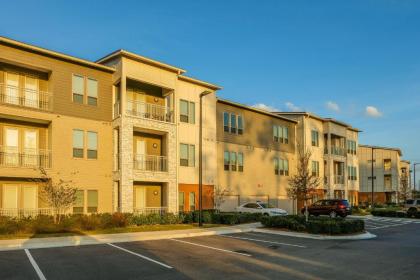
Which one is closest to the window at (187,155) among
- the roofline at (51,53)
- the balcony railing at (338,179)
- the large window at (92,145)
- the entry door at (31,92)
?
the large window at (92,145)

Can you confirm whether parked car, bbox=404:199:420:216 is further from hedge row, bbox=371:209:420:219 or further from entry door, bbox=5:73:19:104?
entry door, bbox=5:73:19:104

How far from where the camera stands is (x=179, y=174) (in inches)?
1324

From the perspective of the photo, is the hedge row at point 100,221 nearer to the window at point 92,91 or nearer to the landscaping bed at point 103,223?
the landscaping bed at point 103,223

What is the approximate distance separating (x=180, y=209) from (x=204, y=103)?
918cm

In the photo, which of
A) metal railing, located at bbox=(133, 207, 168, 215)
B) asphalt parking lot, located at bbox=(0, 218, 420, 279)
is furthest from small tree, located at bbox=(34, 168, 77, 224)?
asphalt parking lot, located at bbox=(0, 218, 420, 279)

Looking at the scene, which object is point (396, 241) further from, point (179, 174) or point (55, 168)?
point (55, 168)

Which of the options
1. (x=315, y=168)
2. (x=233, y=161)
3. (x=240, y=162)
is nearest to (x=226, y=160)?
(x=233, y=161)

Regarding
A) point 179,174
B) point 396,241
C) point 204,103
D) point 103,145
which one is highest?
point 204,103

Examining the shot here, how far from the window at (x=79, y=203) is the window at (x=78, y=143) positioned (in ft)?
7.95

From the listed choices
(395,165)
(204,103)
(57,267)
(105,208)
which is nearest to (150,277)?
(57,267)

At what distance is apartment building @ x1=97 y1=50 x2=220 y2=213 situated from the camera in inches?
1144

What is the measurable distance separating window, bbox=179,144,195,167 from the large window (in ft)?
24.1

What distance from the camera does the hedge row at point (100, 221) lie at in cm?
2161

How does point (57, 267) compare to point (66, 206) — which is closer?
point (57, 267)
